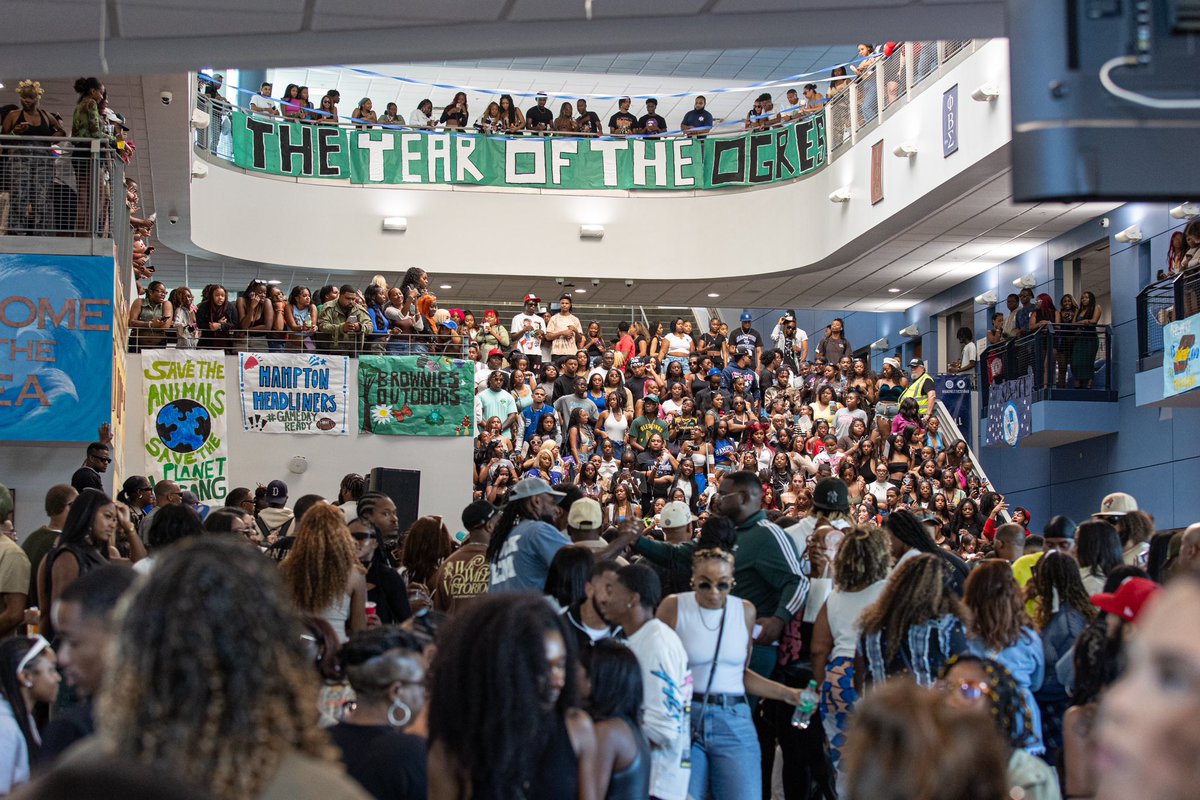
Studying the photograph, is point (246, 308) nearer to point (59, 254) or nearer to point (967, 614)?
point (59, 254)

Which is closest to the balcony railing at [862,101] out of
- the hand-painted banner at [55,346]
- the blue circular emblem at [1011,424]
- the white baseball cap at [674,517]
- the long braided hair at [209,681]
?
the blue circular emblem at [1011,424]

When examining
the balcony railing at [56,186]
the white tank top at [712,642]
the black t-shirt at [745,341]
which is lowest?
the white tank top at [712,642]

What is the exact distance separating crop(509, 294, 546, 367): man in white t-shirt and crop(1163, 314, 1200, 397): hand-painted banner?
29.0ft

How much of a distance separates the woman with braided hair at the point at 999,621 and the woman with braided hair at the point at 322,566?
259cm

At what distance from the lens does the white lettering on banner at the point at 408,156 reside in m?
26.3

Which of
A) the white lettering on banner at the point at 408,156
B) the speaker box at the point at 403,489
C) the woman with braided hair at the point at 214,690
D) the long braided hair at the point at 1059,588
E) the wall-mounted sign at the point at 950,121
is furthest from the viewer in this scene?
the white lettering on banner at the point at 408,156

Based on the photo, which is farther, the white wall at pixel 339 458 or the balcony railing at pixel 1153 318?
the balcony railing at pixel 1153 318

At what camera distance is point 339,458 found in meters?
17.6

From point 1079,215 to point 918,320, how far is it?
265 inches

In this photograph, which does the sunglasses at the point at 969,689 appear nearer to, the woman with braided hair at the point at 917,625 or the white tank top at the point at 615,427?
the woman with braided hair at the point at 917,625

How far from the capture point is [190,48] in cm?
884

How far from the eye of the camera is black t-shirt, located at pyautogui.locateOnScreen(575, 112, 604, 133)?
26.6 m

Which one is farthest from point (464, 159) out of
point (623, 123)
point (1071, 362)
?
point (1071, 362)

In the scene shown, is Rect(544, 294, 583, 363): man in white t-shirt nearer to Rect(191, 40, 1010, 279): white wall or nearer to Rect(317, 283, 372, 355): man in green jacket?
Rect(191, 40, 1010, 279): white wall
